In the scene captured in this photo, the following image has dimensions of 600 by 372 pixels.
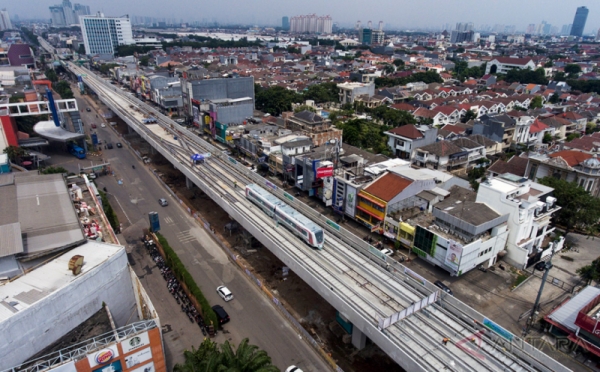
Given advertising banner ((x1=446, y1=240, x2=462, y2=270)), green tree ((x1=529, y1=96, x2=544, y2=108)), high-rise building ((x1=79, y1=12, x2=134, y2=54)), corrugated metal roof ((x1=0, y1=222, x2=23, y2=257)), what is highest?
high-rise building ((x1=79, y1=12, x2=134, y2=54))

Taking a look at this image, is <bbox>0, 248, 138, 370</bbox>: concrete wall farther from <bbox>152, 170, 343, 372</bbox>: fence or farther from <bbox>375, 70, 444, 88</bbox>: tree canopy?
<bbox>375, 70, 444, 88</bbox>: tree canopy

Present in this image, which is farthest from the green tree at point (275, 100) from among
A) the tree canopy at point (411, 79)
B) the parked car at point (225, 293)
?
the parked car at point (225, 293)

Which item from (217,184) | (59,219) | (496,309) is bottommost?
(496,309)

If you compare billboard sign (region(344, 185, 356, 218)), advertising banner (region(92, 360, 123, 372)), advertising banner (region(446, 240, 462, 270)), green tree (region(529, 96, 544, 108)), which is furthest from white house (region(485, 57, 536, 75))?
advertising banner (region(92, 360, 123, 372))

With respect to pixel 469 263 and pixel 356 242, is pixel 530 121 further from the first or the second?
pixel 356 242

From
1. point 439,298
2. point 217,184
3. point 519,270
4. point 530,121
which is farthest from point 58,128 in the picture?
point 530,121

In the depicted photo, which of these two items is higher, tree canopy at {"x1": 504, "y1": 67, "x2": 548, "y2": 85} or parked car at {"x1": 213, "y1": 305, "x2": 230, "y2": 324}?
tree canopy at {"x1": 504, "y1": 67, "x2": 548, "y2": 85}

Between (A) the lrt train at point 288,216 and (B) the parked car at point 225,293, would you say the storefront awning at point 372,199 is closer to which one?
(A) the lrt train at point 288,216
